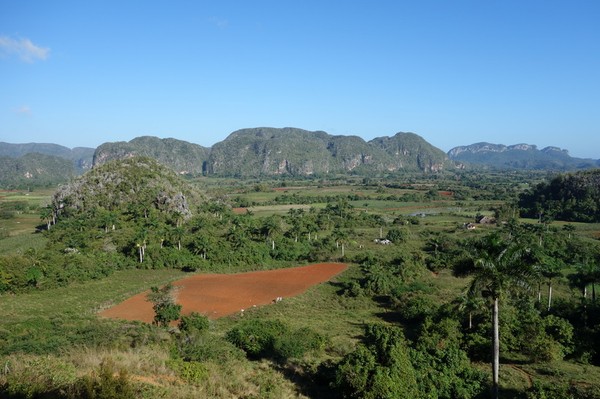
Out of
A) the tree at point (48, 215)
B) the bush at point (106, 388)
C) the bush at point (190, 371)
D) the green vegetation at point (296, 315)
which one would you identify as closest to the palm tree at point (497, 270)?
the green vegetation at point (296, 315)

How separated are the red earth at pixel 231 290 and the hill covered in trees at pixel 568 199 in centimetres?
5691

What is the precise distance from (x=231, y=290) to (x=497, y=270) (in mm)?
26212

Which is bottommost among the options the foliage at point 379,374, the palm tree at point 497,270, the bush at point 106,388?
the foliage at point 379,374

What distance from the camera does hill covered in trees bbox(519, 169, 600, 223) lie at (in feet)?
262

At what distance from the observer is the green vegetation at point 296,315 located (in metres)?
13.6

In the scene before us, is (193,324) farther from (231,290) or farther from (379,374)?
(231,290)

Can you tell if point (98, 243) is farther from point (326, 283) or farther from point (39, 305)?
point (326, 283)

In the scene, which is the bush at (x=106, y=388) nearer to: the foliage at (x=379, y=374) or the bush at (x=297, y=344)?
the foliage at (x=379, y=374)

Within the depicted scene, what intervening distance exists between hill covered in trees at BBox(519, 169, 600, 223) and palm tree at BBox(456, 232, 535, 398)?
71588 mm

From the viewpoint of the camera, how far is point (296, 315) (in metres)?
29.0

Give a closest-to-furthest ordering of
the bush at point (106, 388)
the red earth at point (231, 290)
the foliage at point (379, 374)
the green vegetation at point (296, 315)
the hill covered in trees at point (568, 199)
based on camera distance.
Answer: the bush at point (106, 388)
the foliage at point (379, 374)
the green vegetation at point (296, 315)
the red earth at point (231, 290)
the hill covered in trees at point (568, 199)

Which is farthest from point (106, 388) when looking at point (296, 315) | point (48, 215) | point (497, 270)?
point (48, 215)

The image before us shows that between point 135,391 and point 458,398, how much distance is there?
11.2m

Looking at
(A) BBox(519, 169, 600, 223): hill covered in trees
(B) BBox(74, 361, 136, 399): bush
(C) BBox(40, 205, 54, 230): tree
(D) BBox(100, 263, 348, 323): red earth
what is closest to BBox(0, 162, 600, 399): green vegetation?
(B) BBox(74, 361, 136, 399): bush
